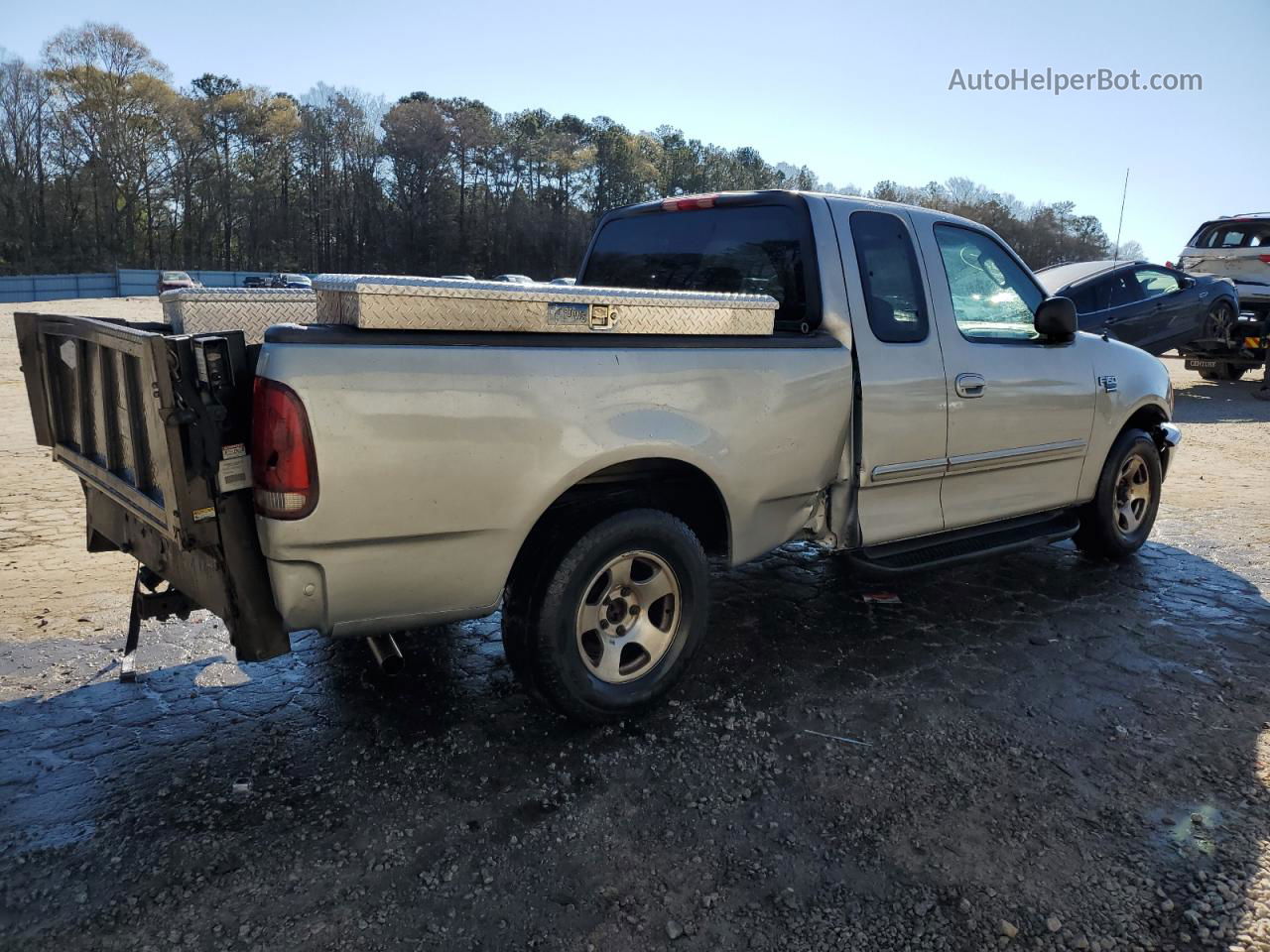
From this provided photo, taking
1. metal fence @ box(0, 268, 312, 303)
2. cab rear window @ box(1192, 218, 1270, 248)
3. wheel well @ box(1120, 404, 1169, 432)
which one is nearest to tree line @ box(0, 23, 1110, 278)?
metal fence @ box(0, 268, 312, 303)

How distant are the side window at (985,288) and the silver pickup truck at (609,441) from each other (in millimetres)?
16

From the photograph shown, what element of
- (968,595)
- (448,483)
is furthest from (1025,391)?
(448,483)

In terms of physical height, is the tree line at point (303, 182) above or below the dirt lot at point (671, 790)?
above

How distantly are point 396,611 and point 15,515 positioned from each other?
458 centimetres

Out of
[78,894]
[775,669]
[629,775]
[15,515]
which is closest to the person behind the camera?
[78,894]

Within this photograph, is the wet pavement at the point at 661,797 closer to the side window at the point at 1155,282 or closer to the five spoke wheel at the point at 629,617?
the five spoke wheel at the point at 629,617

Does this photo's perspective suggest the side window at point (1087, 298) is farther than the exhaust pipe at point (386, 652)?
Yes

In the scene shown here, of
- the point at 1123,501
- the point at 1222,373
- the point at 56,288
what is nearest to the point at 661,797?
the point at 1123,501

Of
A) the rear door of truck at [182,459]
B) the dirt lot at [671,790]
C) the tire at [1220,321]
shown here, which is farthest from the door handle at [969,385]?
the tire at [1220,321]

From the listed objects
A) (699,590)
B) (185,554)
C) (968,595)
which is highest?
(185,554)

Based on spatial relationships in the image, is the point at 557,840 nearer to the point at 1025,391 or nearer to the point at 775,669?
the point at 775,669

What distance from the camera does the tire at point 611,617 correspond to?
3.10 metres

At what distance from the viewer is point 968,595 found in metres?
5.04

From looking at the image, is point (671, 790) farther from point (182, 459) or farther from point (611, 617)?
point (182, 459)
